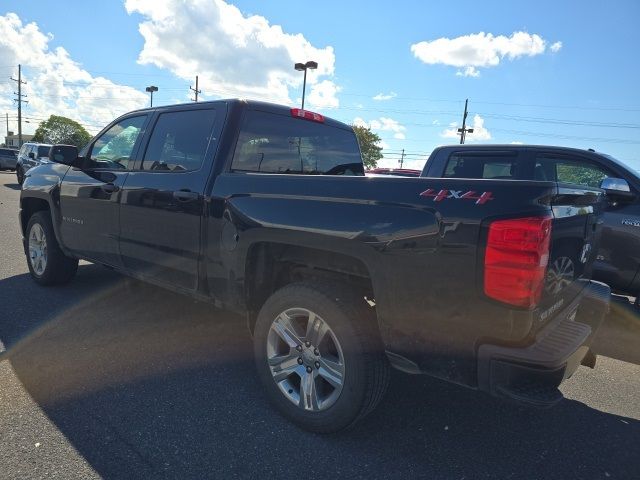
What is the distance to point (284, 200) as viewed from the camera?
273 cm

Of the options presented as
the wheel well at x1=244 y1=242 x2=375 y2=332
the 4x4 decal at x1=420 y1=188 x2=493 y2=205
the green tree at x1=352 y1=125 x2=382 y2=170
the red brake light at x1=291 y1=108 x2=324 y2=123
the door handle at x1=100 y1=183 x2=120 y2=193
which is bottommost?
the wheel well at x1=244 y1=242 x2=375 y2=332

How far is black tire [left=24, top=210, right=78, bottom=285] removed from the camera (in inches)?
199

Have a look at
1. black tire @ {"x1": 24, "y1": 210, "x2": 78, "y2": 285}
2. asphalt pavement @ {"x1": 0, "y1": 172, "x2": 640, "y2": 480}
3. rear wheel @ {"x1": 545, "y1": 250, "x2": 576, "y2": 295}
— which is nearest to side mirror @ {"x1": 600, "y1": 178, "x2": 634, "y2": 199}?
asphalt pavement @ {"x1": 0, "y1": 172, "x2": 640, "y2": 480}

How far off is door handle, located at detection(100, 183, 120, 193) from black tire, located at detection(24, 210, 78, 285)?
1383mm

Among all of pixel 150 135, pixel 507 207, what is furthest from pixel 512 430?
pixel 150 135

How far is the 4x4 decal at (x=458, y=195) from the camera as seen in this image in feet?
6.65

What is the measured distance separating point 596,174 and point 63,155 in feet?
17.7

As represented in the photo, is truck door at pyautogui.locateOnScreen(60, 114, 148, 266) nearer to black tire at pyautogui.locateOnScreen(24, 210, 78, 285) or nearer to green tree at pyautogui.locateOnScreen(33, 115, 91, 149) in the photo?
black tire at pyautogui.locateOnScreen(24, 210, 78, 285)

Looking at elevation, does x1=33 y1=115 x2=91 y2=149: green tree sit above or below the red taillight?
above

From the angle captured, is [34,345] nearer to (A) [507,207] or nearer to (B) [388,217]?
(B) [388,217]

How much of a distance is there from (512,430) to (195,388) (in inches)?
81.9

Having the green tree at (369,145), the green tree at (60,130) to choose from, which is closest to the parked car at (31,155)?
the green tree at (369,145)

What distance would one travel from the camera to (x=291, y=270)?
3.03 m

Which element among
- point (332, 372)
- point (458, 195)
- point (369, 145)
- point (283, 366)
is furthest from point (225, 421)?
point (369, 145)
